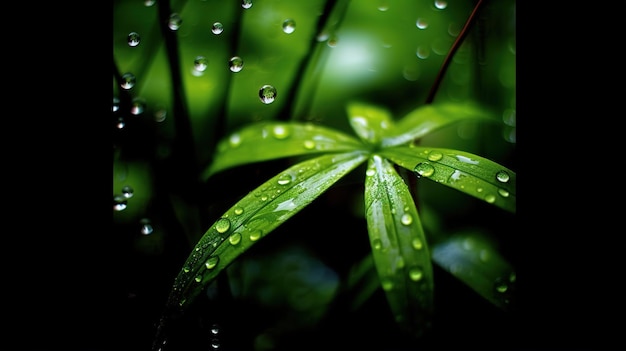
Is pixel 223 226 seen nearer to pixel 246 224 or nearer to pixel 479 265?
pixel 246 224

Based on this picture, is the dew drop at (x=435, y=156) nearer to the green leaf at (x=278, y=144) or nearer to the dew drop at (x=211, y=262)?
the green leaf at (x=278, y=144)

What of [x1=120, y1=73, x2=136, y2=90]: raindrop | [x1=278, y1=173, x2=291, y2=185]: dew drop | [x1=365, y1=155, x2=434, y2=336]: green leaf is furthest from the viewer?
[x1=120, y1=73, x2=136, y2=90]: raindrop

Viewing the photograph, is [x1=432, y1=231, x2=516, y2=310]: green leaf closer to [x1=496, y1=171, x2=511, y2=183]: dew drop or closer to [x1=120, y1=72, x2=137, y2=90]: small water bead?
[x1=496, y1=171, x2=511, y2=183]: dew drop

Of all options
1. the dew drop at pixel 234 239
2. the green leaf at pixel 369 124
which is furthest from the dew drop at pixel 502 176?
the dew drop at pixel 234 239

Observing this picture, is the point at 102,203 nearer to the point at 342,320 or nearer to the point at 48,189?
the point at 48,189

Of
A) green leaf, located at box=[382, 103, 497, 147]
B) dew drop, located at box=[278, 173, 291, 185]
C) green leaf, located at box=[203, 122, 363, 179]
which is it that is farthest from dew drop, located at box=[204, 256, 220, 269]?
green leaf, located at box=[382, 103, 497, 147]
